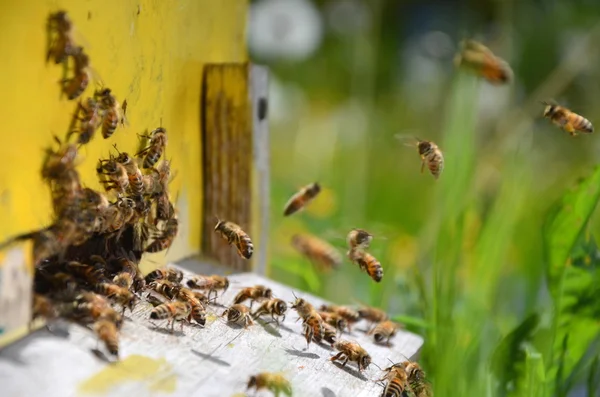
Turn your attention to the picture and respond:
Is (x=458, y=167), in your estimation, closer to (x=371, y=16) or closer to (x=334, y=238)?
(x=334, y=238)

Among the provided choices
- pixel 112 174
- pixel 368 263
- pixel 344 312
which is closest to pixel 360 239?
pixel 368 263

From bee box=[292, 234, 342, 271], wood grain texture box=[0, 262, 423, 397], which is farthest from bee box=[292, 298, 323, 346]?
bee box=[292, 234, 342, 271]

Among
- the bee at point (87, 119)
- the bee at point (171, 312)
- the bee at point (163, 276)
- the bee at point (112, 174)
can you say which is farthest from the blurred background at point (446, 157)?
the bee at point (87, 119)

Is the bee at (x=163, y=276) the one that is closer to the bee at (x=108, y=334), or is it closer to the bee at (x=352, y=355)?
the bee at (x=108, y=334)

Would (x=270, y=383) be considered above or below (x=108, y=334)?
below

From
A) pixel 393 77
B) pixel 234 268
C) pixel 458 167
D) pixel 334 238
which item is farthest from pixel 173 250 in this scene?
pixel 393 77

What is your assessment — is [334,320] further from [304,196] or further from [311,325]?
[304,196]
